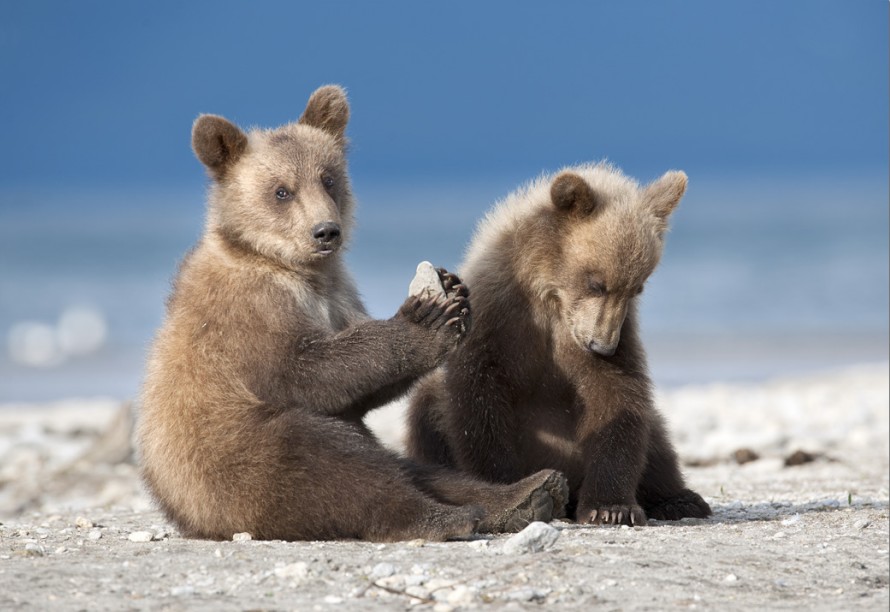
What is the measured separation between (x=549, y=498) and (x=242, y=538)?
5.22 ft

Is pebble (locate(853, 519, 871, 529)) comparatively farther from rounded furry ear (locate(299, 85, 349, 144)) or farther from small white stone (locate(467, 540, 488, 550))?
rounded furry ear (locate(299, 85, 349, 144))

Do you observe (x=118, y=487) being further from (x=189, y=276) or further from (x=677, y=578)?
(x=677, y=578)

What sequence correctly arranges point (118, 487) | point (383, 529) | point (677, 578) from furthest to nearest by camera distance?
1. point (118, 487)
2. point (383, 529)
3. point (677, 578)

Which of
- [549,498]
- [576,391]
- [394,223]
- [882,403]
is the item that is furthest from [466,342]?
[394,223]

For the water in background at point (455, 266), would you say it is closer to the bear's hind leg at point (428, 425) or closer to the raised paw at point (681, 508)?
the bear's hind leg at point (428, 425)

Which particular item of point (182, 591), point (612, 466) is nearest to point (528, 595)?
point (182, 591)

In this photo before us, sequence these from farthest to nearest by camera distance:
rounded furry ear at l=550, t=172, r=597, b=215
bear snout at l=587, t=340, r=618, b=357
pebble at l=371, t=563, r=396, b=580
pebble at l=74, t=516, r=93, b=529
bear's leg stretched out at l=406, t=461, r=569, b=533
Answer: pebble at l=74, t=516, r=93, b=529 → rounded furry ear at l=550, t=172, r=597, b=215 → bear snout at l=587, t=340, r=618, b=357 → bear's leg stretched out at l=406, t=461, r=569, b=533 → pebble at l=371, t=563, r=396, b=580

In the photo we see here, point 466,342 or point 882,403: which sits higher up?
point 882,403

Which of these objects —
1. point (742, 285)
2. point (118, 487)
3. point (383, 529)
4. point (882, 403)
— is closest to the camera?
point (383, 529)

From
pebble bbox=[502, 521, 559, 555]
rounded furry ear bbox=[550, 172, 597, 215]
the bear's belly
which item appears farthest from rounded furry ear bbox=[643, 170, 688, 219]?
pebble bbox=[502, 521, 559, 555]

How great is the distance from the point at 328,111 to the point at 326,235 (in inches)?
46.9

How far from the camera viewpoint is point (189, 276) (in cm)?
733

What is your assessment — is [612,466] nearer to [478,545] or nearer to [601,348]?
[601,348]

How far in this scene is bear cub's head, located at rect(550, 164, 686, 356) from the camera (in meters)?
7.93
